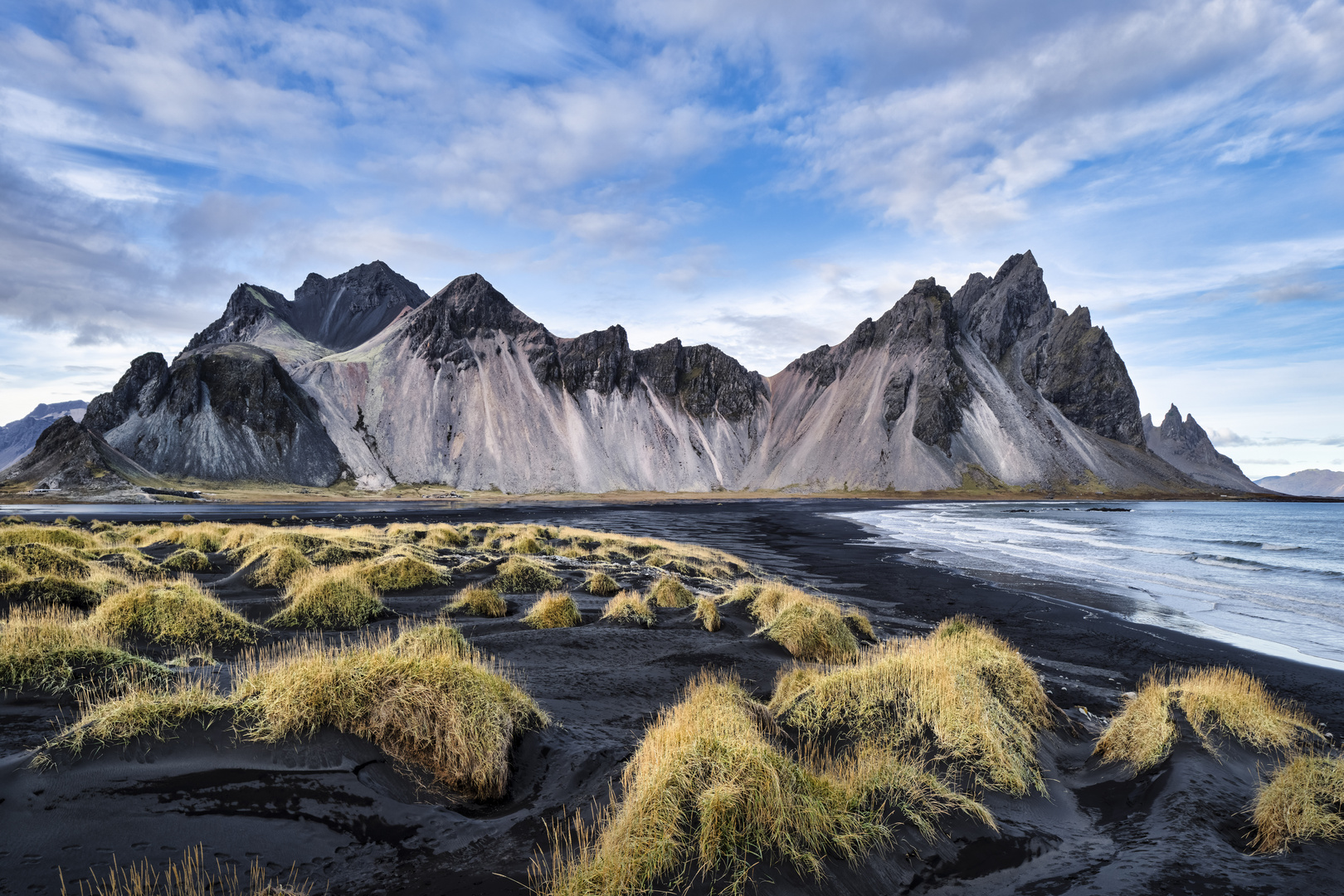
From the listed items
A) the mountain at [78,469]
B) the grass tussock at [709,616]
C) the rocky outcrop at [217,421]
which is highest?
the rocky outcrop at [217,421]

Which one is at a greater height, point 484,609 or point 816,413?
point 816,413

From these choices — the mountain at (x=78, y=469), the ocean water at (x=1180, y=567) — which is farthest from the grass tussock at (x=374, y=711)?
the mountain at (x=78, y=469)

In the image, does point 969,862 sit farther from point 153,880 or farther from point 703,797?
point 153,880

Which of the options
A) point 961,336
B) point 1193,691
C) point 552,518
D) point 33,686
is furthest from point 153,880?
point 961,336

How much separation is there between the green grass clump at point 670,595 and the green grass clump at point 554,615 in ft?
10.9

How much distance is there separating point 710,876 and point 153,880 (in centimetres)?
446

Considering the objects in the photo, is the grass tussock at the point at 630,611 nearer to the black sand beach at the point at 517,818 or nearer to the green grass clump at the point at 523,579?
the green grass clump at the point at 523,579

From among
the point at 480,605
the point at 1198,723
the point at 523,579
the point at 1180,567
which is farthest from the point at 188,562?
the point at 1180,567

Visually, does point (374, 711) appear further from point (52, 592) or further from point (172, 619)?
point (52, 592)

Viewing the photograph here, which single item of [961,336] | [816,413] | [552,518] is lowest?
[552,518]

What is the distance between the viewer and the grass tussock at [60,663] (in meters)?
7.86

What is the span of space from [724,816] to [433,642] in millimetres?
5831

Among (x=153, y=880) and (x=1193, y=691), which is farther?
(x=1193, y=691)

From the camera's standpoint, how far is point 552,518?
6481 cm
